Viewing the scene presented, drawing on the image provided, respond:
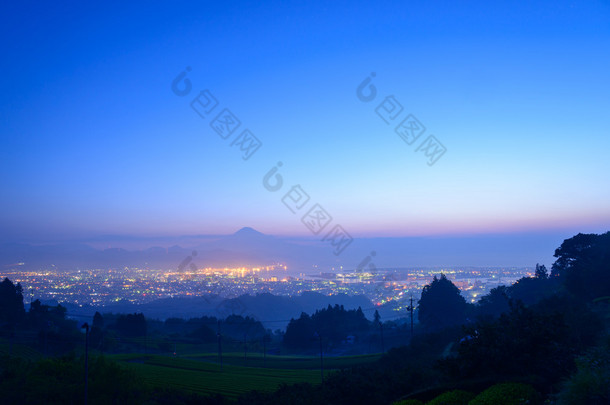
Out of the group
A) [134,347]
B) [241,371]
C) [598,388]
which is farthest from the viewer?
[134,347]

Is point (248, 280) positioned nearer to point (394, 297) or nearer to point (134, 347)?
point (394, 297)

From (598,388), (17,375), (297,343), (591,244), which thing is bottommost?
(297,343)

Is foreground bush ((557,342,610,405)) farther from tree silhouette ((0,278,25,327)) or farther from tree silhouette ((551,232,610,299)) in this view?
tree silhouette ((0,278,25,327))

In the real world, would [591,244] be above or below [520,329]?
above

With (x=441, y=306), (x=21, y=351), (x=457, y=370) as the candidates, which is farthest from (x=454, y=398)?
(x=441, y=306)

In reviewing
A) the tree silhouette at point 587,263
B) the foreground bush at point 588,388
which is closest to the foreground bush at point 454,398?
the foreground bush at point 588,388

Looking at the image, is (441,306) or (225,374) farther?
(441,306)

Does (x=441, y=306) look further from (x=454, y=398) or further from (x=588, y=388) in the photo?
(x=588, y=388)

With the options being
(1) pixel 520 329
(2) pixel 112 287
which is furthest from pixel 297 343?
(2) pixel 112 287

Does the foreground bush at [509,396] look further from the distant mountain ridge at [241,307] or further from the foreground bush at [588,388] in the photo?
the distant mountain ridge at [241,307]
